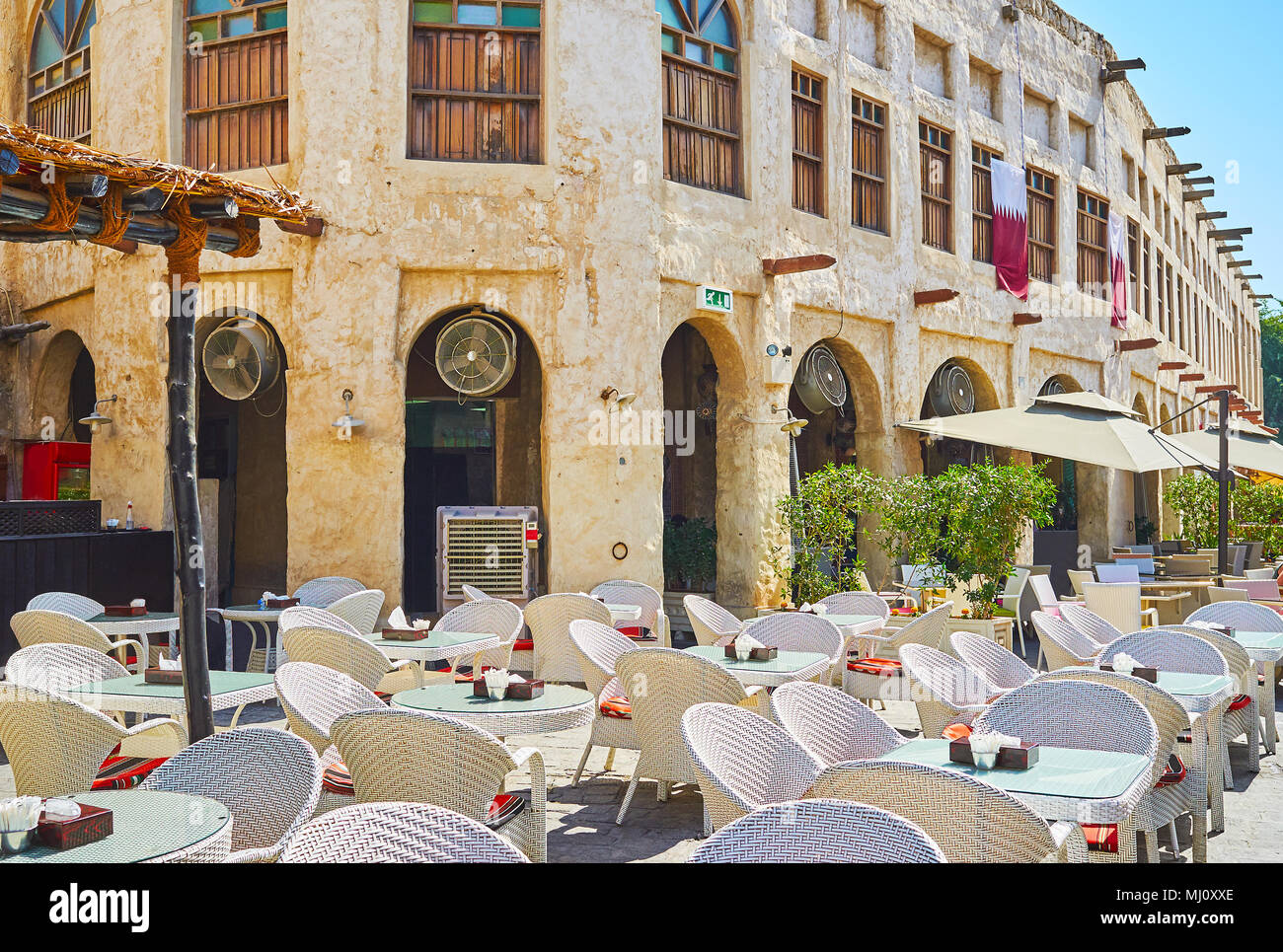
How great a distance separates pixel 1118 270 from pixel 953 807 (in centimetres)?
1995

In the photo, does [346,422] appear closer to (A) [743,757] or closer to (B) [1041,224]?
(A) [743,757]

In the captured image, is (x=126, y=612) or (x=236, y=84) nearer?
(x=126, y=612)

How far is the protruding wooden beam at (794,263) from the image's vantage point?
13.1 meters

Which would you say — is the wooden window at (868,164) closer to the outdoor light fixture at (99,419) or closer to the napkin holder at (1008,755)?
the outdoor light fixture at (99,419)

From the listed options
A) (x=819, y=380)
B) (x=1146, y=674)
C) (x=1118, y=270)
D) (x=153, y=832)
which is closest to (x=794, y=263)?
(x=819, y=380)

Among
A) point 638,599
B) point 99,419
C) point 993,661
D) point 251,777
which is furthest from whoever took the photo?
point 99,419

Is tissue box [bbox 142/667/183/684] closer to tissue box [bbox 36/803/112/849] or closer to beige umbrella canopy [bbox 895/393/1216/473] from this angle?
tissue box [bbox 36/803/112/849]

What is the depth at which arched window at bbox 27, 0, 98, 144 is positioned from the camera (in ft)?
44.7

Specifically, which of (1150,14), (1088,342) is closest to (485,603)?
(1150,14)

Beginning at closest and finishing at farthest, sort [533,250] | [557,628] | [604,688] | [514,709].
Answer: [514,709] → [604,688] → [557,628] → [533,250]

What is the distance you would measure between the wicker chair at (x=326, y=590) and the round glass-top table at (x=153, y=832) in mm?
6776

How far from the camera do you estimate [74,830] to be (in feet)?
10.3

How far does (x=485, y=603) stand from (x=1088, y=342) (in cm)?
1463
